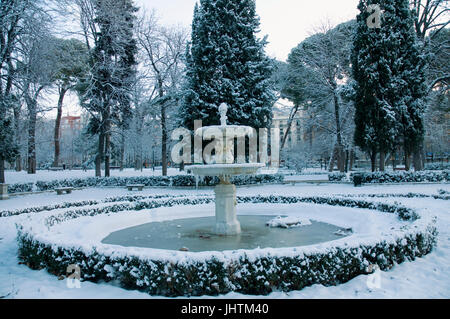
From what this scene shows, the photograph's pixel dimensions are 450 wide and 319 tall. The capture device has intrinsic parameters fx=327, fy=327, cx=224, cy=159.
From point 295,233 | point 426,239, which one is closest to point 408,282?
point 426,239

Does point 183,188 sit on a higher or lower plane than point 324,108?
lower

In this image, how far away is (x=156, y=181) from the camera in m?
19.6

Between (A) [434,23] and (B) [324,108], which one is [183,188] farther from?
(A) [434,23]

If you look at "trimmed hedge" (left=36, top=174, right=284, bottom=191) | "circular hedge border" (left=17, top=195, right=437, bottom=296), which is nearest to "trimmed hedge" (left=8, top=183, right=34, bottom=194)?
"trimmed hedge" (left=36, top=174, right=284, bottom=191)

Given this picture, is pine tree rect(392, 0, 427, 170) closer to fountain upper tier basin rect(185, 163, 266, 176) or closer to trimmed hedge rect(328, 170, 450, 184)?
trimmed hedge rect(328, 170, 450, 184)

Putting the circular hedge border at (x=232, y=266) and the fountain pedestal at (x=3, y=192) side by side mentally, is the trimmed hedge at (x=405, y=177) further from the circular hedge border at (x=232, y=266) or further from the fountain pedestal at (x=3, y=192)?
the fountain pedestal at (x=3, y=192)

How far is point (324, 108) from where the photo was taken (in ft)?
93.4

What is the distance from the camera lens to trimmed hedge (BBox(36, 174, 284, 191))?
18503mm

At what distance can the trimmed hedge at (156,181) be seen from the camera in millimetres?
18503

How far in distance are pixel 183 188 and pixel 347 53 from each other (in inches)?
657

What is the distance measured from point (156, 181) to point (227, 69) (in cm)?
827

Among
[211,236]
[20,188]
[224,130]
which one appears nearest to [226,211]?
[211,236]

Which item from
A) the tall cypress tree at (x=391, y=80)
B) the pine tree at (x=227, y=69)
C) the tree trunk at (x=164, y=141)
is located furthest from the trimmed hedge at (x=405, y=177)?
the tree trunk at (x=164, y=141)

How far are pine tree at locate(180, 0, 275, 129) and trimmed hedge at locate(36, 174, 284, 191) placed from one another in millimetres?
3500
